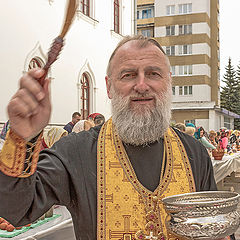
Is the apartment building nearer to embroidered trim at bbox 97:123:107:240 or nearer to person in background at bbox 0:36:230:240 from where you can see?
person in background at bbox 0:36:230:240

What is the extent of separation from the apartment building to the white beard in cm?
2969

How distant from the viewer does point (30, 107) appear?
106 cm

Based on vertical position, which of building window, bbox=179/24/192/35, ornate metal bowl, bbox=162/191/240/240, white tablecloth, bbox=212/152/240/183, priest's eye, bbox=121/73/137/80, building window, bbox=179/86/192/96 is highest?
building window, bbox=179/24/192/35

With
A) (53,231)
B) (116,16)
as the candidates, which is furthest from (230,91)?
(53,231)

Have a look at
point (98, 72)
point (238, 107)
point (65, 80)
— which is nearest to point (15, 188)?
point (65, 80)

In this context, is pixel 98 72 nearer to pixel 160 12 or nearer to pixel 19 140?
pixel 19 140

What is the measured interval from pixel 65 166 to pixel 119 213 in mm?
369

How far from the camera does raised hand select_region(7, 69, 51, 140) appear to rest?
1.05 metres

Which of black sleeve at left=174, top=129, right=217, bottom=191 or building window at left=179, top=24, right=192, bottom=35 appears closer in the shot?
black sleeve at left=174, top=129, right=217, bottom=191

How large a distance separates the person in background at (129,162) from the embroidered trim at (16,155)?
0.31m

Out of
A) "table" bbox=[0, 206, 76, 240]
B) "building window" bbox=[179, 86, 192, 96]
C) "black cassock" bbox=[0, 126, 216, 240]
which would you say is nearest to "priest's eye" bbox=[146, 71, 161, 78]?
"black cassock" bbox=[0, 126, 216, 240]

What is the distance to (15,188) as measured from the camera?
1278 mm

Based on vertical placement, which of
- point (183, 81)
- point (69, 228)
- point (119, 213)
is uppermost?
point (183, 81)

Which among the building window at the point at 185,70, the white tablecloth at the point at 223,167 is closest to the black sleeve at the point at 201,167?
the white tablecloth at the point at 223,167
